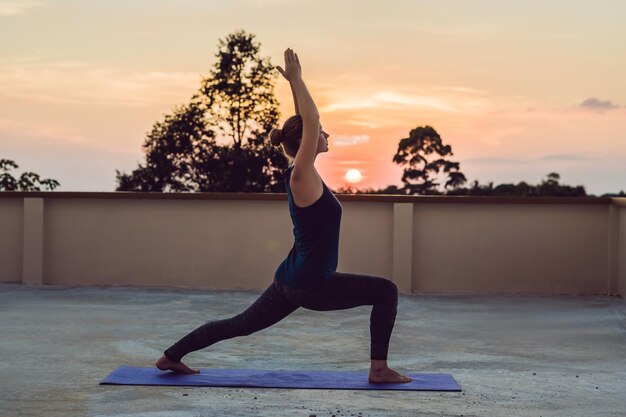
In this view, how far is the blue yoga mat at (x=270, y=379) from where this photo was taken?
6637 mm

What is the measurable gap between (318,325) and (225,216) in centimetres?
418

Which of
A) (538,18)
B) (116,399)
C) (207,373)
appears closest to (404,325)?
(207,373)

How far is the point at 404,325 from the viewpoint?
1045 centimetres

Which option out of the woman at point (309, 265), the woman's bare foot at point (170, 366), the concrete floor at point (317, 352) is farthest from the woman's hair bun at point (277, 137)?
the woman's bare foot at point (170, 366)

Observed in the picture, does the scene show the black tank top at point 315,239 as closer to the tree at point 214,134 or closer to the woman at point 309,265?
the woman at point 309,265


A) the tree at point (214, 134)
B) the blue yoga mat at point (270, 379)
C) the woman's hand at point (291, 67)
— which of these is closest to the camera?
the woman's hand at point (291, 67)

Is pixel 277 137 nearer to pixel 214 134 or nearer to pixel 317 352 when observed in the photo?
pixel 317 352

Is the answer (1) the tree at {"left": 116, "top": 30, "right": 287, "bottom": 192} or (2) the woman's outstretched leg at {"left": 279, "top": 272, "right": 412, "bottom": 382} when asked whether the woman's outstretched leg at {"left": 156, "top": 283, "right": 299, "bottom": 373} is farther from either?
(1) the tree at {"left": 116, "top": 30, "right": 287, "bottom": 192}

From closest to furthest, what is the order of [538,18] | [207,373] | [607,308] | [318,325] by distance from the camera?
[207,373]
[318,325]
[607,308]
[538,18]

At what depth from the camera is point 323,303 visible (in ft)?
20.9

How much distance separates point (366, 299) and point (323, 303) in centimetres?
28

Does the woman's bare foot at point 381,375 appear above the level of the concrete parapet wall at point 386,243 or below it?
below

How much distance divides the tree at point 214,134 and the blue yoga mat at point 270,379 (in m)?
27.8

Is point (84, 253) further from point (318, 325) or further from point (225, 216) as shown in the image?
point (318, 325)
